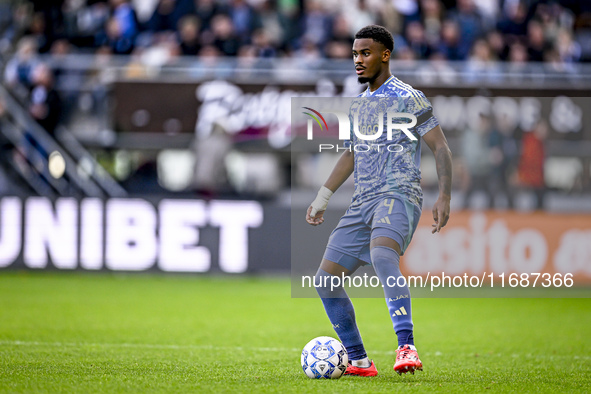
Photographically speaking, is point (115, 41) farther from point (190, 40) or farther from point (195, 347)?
point (195, 347)

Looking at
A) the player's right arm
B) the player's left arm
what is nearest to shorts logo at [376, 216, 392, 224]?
the player's left arm

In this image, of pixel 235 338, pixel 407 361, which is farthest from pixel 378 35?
pixel 235 338

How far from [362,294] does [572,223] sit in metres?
3.34

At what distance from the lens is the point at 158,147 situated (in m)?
13.4

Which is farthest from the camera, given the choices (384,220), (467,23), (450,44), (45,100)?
(467,23)

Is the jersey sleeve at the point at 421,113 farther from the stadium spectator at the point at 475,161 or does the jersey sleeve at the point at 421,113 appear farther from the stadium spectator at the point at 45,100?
the stadium spectator at the point at 45,100

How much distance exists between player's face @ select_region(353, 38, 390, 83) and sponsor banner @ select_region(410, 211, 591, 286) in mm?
7240

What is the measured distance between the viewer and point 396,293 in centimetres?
522

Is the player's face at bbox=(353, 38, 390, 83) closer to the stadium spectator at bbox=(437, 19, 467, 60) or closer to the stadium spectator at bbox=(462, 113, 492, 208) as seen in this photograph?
the stadium spectator at bbox=(462, 113, 492, 208)

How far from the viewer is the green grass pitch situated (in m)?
5.36

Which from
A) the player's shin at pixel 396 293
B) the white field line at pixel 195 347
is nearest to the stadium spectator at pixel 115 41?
the white field line at pixel 195 347

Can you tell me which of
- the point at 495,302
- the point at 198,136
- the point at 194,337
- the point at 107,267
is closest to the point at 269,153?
the point at 198,136

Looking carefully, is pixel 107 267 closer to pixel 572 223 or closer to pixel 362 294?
pixel 362 294

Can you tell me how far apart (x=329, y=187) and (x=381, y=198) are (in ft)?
1.46
